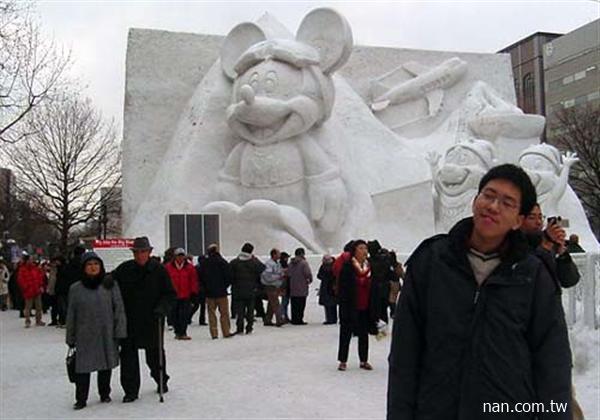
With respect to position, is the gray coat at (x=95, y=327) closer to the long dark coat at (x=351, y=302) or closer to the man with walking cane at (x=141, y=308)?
the man with walking cane at (x=141, y=308)

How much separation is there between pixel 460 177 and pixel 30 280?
975cm

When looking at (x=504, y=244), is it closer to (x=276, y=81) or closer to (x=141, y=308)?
(x=141, y=308)

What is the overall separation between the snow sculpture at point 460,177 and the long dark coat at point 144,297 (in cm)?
→ 1206

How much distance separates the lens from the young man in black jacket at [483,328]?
7.93 feet

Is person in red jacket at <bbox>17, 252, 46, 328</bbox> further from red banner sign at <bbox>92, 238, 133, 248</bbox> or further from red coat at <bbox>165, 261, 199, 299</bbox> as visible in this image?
red coat at <bbox>165, 261, 199, 299</bbox>

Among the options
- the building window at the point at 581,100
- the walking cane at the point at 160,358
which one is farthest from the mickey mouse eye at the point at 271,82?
the building window at the point at 581,100

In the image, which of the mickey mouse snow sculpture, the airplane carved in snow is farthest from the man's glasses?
the airplane carved in snow

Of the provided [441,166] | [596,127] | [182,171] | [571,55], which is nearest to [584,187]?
[596,127]

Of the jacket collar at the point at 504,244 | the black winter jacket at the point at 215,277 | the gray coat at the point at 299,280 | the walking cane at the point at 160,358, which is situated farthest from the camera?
the gray coat at the point at 299,280

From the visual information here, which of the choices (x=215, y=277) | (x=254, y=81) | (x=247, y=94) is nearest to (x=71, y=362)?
(x=215, y=277)

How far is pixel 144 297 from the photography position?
6.71 m

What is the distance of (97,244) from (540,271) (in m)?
10.9

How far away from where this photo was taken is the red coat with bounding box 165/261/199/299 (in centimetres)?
1106

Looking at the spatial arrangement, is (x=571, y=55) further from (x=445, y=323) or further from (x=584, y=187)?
(x=445, y=323)
